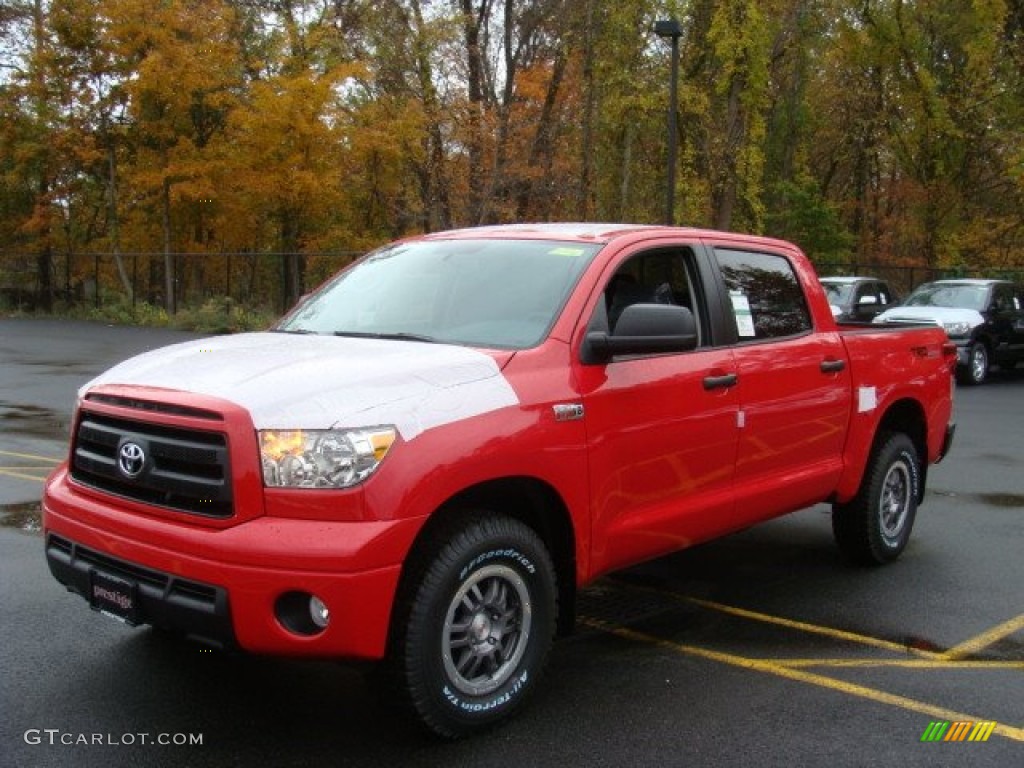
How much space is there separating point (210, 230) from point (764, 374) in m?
32.9

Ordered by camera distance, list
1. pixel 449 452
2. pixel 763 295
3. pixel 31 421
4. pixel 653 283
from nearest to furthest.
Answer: pixel 449 452 → pixel 653 283 → pixel 763 295 → pixel 31 421

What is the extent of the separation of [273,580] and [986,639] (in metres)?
3.58

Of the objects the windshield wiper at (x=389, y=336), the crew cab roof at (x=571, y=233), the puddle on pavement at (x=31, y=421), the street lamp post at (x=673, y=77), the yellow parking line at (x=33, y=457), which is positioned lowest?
the yellow parking line at (x=33, y=457)

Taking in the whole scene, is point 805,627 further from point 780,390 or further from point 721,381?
point 721,381

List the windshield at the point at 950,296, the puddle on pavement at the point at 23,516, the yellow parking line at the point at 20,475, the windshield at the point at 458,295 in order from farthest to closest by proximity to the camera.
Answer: the windshield at the point at 950,296
the yellow parking line at the point at 20,475
the puddle on pavement at the point at 23,516
the windshield at the point at 458,295

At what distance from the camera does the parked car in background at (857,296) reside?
17312 millimetres

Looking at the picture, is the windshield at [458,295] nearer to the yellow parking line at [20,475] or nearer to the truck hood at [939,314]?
the yellow parking line at [20,475]

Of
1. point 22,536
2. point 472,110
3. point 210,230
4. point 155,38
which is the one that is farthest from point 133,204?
point 22,536

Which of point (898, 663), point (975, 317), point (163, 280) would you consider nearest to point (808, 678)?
point (898, 663)

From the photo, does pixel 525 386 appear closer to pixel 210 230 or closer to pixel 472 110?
pixel 472 110

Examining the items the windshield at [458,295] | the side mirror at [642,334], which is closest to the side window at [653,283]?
the windshield at [458,295]

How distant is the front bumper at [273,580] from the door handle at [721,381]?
1878 mm

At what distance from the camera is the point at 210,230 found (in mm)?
35531

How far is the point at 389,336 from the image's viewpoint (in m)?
4.52
